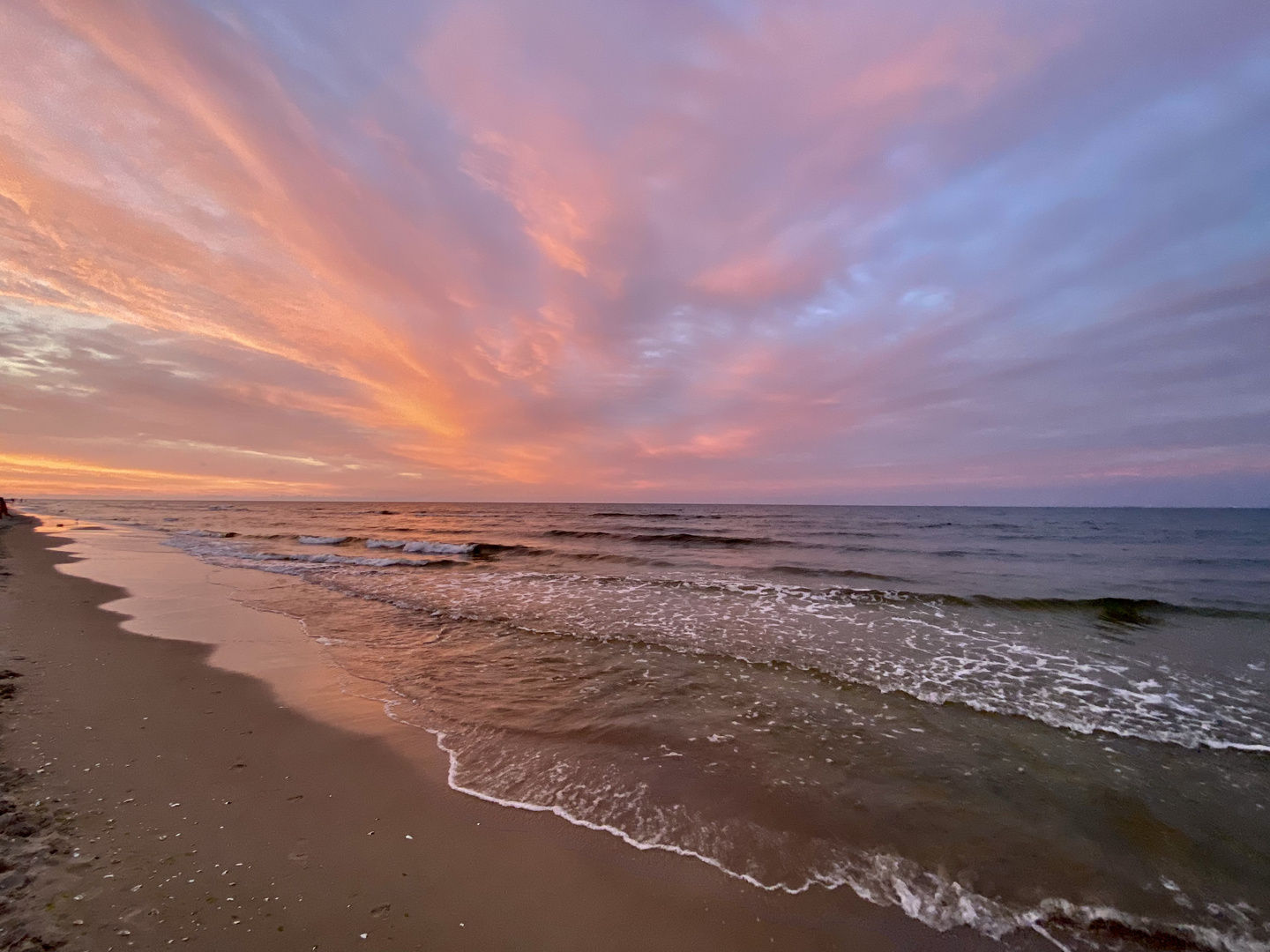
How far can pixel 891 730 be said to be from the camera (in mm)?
6477

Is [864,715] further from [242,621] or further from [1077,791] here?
[242,621]

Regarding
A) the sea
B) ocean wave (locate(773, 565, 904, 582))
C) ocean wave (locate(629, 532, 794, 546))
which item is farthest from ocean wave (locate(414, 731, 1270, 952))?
ocean wave (locate(629, 532, 794, 546))

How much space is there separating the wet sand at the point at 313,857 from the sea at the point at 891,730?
0.33m

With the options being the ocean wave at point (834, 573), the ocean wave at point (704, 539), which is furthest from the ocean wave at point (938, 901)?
the ocean wave at point (704, 539)

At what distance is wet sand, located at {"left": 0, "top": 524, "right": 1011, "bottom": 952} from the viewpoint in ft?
10.4

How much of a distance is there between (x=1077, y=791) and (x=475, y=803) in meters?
6.38

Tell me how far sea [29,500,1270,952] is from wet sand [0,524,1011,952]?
334mm

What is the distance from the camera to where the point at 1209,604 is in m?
14.5

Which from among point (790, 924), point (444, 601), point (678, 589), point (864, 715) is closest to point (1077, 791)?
point (864, 715)

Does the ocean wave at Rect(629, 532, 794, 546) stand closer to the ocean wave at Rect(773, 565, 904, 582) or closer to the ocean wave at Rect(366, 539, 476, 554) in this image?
the ocean wave at Rect(773, 565, 904, 582)

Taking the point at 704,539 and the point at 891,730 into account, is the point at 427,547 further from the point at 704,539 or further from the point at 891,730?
the point at 891,730

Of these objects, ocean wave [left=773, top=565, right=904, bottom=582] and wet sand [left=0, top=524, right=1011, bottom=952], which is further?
ocean wave [left=773, top=565, right=904, bottom=582]

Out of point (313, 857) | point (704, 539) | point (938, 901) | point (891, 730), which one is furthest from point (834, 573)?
point (313, 857)

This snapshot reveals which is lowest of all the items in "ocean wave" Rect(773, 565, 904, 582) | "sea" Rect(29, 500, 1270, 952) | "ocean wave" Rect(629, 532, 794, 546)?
"sea" Rect(29, 500, 1270, 952)
